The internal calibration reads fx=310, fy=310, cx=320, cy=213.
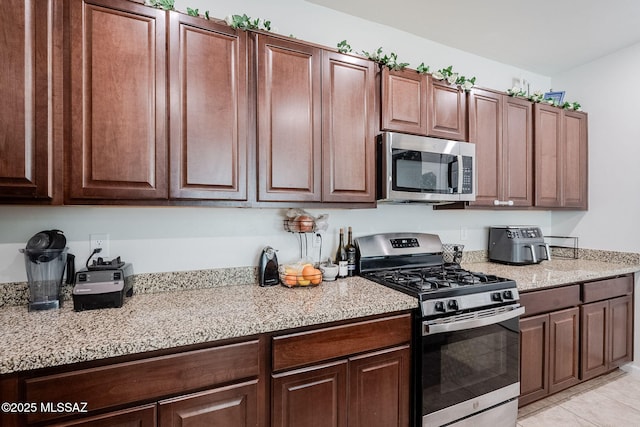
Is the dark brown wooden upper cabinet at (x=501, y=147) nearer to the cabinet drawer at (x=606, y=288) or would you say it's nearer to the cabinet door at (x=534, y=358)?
the cabinet drawer at (x=606, y=288)

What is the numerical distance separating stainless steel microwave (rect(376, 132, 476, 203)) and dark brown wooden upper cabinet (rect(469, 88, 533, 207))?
7.6 inches

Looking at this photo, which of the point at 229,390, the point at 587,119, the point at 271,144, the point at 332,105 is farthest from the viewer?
the point at 587,119

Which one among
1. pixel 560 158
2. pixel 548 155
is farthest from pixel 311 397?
pixel 560 158

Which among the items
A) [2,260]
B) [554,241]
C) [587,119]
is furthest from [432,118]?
[2,260]

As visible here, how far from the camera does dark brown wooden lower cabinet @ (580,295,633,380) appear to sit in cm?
A: 237

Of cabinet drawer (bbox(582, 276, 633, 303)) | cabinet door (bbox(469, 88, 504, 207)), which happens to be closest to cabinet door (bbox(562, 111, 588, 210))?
cabinet drawer (bbox(582, 276, 633, 303))

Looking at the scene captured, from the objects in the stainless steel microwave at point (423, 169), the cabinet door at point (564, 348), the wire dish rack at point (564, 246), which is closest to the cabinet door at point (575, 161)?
the wire dish rack at point (564, 246)

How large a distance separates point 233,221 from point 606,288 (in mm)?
2888

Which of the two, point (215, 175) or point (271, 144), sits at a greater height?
point (271, 144)

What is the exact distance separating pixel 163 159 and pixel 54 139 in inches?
16.4

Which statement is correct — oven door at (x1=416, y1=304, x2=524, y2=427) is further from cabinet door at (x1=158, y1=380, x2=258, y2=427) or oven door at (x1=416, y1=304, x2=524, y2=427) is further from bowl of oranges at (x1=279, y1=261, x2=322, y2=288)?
cabinet door at (x1=158, y1=380, x2=258, y2=427)

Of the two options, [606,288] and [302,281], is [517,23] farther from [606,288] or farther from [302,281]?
[302,281]

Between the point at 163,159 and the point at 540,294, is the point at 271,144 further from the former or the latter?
the point at 540,294

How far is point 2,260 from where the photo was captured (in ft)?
4.88
